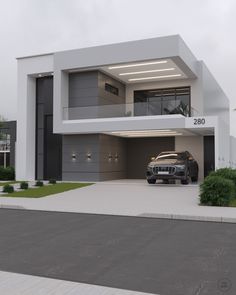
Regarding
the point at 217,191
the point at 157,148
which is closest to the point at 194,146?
the point at 157,148

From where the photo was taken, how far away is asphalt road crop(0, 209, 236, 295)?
507 cm

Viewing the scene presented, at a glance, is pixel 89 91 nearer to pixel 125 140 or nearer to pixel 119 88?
pixel 119 88

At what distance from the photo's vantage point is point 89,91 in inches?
1013

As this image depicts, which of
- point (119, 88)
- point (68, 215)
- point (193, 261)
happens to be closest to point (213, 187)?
point (68, 215)

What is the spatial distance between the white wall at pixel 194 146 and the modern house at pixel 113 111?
67mm

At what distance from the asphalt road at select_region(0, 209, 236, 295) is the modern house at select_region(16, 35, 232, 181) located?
45.0 feet

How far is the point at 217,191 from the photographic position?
504 inches

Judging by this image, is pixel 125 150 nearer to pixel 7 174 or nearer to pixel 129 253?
pixel 7 174

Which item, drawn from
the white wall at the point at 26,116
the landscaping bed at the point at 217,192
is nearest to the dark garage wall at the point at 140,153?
the white wall at the point at 26,116

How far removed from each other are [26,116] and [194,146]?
39.3ft

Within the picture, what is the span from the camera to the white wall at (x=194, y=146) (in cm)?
2716

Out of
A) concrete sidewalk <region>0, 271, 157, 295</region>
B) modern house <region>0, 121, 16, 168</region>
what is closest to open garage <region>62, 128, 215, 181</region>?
modern house <region>0, 121, 16, 168</region>

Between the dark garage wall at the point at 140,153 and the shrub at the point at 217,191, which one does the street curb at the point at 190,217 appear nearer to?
the shrub at the point at 217,191

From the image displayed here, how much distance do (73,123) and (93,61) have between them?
400cm
